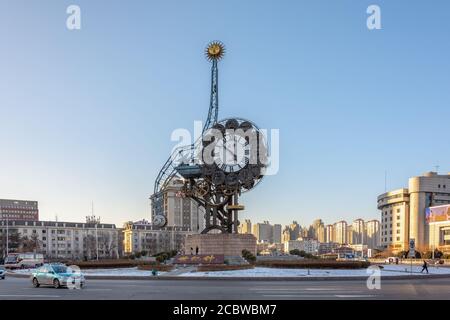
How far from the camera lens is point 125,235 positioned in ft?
468

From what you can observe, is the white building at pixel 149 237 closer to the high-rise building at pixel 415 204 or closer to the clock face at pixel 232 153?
the high-rise building at pixel 415 204

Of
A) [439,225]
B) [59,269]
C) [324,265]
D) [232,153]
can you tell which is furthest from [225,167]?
[439,225]

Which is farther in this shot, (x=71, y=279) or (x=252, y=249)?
(x=252, y=249)

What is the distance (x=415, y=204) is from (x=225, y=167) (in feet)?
302

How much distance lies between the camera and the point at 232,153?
1925 inches

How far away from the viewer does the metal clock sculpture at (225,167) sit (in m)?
48.9

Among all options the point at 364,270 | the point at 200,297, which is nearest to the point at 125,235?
the point at 364,270

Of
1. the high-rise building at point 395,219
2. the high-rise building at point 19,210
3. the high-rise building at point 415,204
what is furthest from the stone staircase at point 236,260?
the high-rise building at point 19,210

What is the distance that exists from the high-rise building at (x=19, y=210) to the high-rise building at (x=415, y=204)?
12829cm

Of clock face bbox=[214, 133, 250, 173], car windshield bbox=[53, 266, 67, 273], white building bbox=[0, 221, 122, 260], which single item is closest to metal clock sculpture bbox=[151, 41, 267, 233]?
clock face bbox=[214, 133, 250, 173]

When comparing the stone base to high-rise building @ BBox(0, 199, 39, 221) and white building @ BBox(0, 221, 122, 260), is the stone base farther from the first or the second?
high-rise building @ BBox(0, 199, 39, 221)

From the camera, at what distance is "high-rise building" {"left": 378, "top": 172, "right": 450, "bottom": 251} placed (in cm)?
12344
